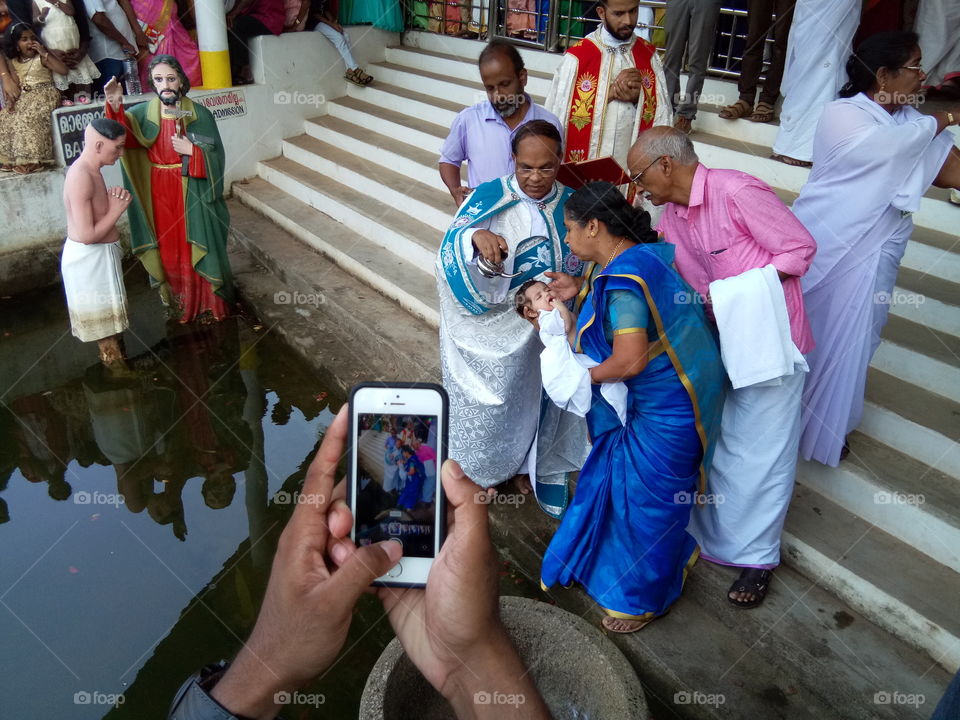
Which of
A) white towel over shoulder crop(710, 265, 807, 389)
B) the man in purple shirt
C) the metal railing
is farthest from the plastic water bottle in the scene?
white towel over shoulder crop(710, 265, 807, 389)

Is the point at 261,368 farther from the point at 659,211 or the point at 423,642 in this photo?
the point at 423,642

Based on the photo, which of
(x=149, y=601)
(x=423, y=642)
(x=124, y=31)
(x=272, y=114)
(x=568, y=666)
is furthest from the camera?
(x=272, y=114)

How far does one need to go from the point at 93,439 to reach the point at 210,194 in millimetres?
1740

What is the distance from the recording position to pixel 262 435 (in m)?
4.31

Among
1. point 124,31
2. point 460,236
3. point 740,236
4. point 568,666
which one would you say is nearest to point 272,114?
point 124,31

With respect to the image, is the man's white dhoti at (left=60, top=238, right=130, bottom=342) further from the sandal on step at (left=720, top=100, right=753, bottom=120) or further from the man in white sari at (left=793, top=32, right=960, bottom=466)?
the sandal on step at (left=720, top=100, right=753, bottom=120)

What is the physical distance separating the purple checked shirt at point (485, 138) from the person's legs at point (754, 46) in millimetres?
2441
